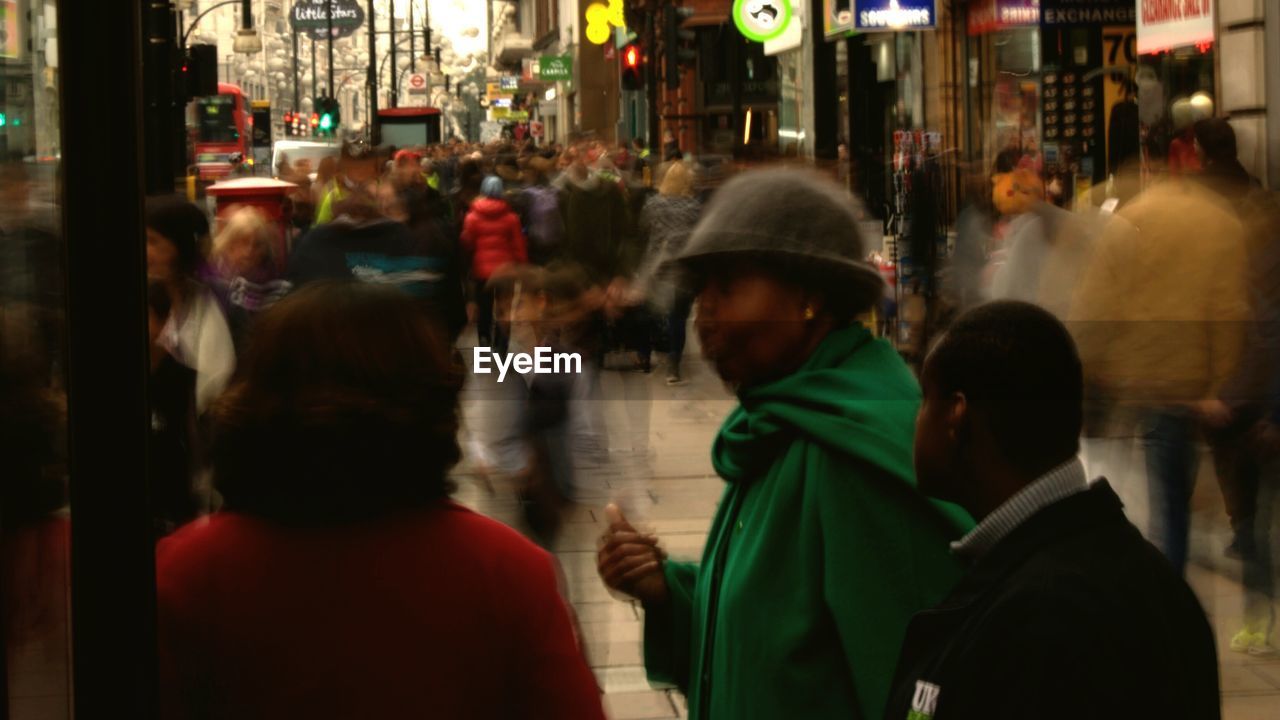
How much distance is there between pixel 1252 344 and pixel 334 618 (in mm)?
4850

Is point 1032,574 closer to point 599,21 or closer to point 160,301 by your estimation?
point 160,301

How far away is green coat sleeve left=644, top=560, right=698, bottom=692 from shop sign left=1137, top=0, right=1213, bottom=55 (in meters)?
10.9

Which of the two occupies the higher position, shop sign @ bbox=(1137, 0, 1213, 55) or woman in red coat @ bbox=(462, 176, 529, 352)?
shop sign @ bbox=(1137, 0, 1213, 55)

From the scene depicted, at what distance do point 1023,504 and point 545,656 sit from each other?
1.82 feet

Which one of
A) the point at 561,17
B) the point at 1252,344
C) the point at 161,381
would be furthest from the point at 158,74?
the point at 561,17

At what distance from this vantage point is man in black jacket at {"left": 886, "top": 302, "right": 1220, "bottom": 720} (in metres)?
1.79

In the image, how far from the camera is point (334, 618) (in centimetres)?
205

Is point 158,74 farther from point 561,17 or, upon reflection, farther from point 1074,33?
point 561,17

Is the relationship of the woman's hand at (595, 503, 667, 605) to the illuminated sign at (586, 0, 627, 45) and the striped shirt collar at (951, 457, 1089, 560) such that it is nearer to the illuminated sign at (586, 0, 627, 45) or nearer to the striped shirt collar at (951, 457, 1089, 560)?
the striped shirt collar at (951, 457, 1089, 560)

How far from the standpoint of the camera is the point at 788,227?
261 cm

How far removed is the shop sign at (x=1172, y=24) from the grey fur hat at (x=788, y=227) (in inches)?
430

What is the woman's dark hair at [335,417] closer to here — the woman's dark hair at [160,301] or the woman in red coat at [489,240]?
the woman's dark hair at [160,301]

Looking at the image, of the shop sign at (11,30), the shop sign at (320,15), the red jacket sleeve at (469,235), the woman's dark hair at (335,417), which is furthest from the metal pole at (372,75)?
the shop sign at (11,30)

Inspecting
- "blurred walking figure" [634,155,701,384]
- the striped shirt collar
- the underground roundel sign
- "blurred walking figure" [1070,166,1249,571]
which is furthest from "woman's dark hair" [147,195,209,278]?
the underground roundel sign
